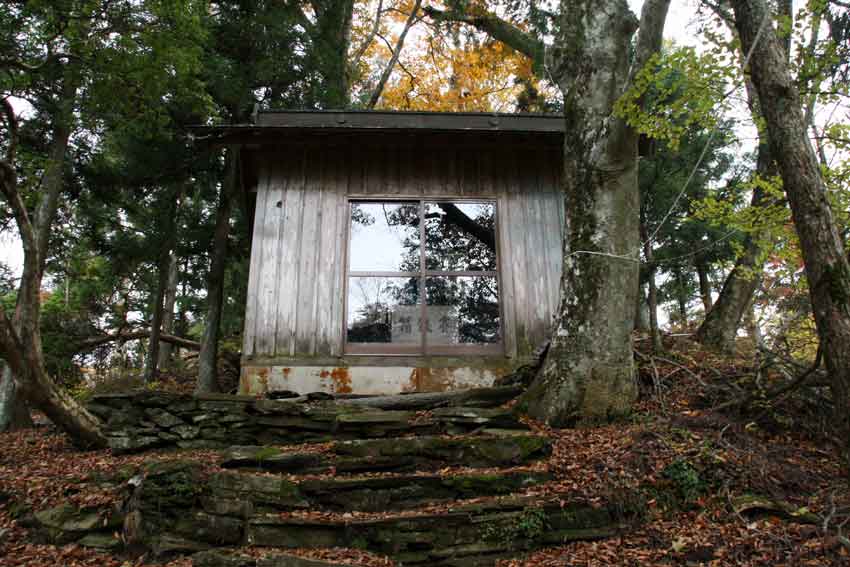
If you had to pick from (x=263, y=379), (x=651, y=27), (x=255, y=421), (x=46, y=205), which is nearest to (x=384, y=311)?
(x=263, y=379)

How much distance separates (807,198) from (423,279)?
189 inches

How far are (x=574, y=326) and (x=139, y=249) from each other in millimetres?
8941

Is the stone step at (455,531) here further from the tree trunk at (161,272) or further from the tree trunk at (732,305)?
the tree trunk at (161,272)

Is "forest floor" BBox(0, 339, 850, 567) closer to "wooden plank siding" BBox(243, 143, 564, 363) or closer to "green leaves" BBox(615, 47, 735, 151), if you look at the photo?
"wooden plank siding" BBox(243, 143, 564, 363)

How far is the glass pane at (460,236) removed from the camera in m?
7.76

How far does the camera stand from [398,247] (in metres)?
7.78

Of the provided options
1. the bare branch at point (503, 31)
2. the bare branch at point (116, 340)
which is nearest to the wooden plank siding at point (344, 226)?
the bare branch at point (116, 340)

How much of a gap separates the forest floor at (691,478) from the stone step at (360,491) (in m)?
0.33

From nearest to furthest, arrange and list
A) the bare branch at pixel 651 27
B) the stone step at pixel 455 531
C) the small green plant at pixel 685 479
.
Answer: the stone step at pixel 455 531
the small green plant at pixel 685 479
the bare branch at pixel 651 27

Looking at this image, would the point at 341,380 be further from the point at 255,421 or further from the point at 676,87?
the point at 676,87

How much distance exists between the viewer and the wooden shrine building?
7.27 metres

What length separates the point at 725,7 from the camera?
34.2 ft

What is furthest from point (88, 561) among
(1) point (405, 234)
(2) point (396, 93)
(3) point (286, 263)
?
(2) point (396, 93)

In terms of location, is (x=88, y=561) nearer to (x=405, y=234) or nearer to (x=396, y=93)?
(x=405, y=234)
